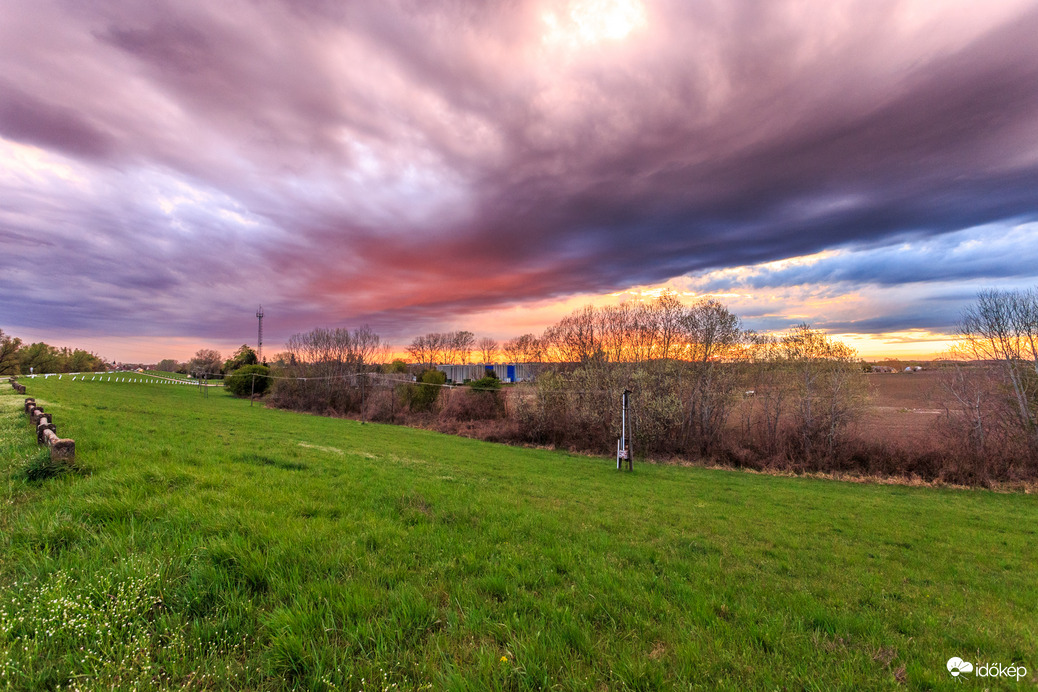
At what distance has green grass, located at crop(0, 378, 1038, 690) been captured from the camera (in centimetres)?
240

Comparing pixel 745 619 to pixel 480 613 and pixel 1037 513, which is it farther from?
pixel 1037 513

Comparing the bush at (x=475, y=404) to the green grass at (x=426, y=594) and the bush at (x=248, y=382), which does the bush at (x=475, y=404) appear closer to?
the green grass at (x=426, y=594)

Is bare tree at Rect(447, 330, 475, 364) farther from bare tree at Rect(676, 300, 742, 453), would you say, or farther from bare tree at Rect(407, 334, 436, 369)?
bare tree at Rect(676, 300, 742, 453)

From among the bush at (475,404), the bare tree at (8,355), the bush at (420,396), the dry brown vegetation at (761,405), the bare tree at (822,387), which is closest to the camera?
the dry brown vegetation at (761,405)

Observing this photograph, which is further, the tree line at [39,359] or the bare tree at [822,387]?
the tree line at [39,359]

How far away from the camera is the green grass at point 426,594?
7.86ft

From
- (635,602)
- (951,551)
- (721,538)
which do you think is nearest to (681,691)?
(635,602)

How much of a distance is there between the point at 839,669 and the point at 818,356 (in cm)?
2530

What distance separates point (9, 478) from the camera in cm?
495

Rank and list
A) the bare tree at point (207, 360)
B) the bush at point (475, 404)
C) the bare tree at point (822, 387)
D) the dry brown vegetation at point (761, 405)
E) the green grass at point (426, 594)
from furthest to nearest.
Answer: the bare tree at point (207, 360), the bush at point (475, 404), the bare tree at point (822, 387), the dry brown vegetation at point (761, 405), the green grass at point (426, 594)

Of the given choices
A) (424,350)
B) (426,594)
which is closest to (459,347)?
(424,350)

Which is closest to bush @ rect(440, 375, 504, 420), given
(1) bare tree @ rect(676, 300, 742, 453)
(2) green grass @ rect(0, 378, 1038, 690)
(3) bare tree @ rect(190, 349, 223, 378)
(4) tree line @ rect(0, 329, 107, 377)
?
(1) bare tree @ rect(676, 300, 742, 453)

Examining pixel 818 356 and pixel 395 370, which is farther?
pixel 395 370

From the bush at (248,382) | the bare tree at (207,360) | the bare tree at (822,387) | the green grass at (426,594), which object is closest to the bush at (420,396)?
the bare tree at (822,387)
